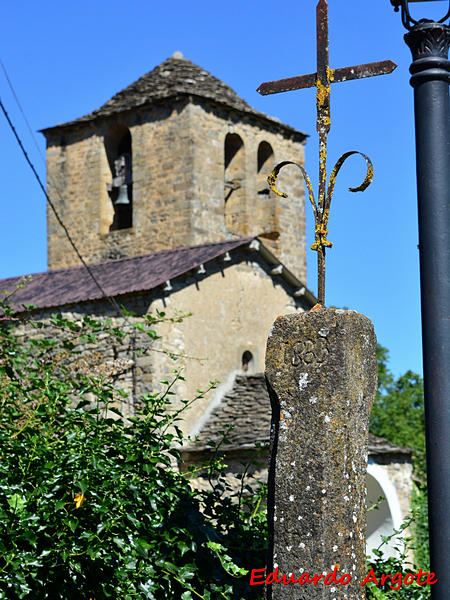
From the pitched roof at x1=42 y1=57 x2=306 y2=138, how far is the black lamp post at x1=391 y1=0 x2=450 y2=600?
51.4ft

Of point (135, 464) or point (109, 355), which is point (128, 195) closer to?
point (109, 355)

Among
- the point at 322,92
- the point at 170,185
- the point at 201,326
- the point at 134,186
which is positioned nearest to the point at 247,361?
the point at 201,326

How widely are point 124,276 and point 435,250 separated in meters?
11.4

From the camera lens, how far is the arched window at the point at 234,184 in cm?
1947

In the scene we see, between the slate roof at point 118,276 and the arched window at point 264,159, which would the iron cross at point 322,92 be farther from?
the arched window at point 264,159

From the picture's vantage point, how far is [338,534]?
351cm

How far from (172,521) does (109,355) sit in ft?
27.4

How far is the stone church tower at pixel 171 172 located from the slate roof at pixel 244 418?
195 inches

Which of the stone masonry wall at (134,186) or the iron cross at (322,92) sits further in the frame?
the stone masonry wall at (134,186)

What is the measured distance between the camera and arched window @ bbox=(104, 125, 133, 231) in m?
20.3

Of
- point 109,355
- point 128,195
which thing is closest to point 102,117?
point 128,195

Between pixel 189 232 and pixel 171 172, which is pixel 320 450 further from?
pixel 171 172

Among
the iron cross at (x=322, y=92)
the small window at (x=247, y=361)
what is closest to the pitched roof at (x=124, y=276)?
the small window at (x=247, y=361)

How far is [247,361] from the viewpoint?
15227 millimetres
